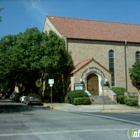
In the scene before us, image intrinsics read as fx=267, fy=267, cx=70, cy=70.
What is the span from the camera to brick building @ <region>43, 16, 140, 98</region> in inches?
1304

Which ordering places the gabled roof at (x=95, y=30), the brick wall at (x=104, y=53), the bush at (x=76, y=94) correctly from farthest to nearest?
the gabled roof at (x=95, y=30), the brick wall at (x=104, y=53), the bush at (x=76, y=94)

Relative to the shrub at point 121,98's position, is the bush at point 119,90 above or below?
above

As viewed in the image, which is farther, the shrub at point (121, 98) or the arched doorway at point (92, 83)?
the arched doorway at point (92, 83)

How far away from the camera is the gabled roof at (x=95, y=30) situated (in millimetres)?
36750

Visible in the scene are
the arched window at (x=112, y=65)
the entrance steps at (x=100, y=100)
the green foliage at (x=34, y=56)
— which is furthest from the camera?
the arched window at (x=112, y=65)

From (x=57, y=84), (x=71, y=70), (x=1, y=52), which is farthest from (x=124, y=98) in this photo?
(x=1, y=52)

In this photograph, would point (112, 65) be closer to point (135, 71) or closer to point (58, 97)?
point (135, 71)

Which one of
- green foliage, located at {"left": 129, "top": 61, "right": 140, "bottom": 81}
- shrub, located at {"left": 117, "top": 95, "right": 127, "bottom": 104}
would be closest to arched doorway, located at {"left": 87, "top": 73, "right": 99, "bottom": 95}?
shrub, located at {"left": 117, "top": 95, "right": 127, "bottom": 104}

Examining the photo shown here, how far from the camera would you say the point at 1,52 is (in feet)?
116

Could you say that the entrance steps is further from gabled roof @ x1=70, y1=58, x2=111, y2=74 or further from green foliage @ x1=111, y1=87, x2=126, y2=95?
gabled roof @ x1=70, y1=58, x2=111, y2=74

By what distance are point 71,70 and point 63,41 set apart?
3.91m

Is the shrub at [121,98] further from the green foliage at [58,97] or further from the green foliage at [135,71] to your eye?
the green foliage at [58,97]

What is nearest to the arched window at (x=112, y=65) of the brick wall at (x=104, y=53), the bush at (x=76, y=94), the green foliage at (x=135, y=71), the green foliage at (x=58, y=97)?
the brick wall at (x=104, y=53)

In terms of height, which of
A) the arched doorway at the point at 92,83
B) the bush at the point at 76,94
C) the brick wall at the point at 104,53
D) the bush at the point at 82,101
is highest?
the brick wall at the point at 104,53
